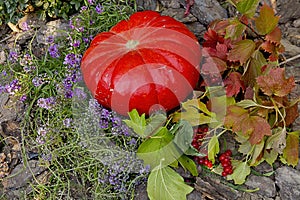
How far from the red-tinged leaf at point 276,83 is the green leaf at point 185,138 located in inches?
12.4

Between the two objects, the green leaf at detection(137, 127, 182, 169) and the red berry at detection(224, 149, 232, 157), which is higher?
the green leaf at detection(137, 127, 182, 169)

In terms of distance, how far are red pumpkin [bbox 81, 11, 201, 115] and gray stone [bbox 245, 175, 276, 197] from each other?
425 millimetres

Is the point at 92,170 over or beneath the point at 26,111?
beneath

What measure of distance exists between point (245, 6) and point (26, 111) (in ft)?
3.59

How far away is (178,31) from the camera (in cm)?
203

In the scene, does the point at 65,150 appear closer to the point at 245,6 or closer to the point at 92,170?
the point at 92,170

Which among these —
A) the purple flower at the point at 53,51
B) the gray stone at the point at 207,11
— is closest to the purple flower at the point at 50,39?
the purple flower at the point at 53,51

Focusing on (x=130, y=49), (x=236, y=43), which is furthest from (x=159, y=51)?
(x=236, y=43)

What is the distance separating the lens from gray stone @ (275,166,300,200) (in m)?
1.82

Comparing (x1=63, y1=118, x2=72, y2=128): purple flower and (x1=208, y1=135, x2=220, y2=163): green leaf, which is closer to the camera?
(x1=208, y1=135, x2=220, y2=163): green leaf

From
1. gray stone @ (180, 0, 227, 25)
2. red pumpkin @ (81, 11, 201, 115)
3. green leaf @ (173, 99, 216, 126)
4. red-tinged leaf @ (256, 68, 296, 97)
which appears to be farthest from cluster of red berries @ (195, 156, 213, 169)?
gray stone @ (180, 0, 227, 25)

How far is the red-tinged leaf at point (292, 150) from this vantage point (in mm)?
1771

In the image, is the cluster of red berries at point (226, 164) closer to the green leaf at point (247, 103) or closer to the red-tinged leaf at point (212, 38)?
the green leaf at point (247, 103)

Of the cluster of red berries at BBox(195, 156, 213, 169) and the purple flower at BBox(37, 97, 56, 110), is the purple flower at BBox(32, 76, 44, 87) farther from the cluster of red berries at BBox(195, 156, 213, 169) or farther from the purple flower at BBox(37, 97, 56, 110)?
the cluster of red berries at BBox(195, 156, 213, 169)
